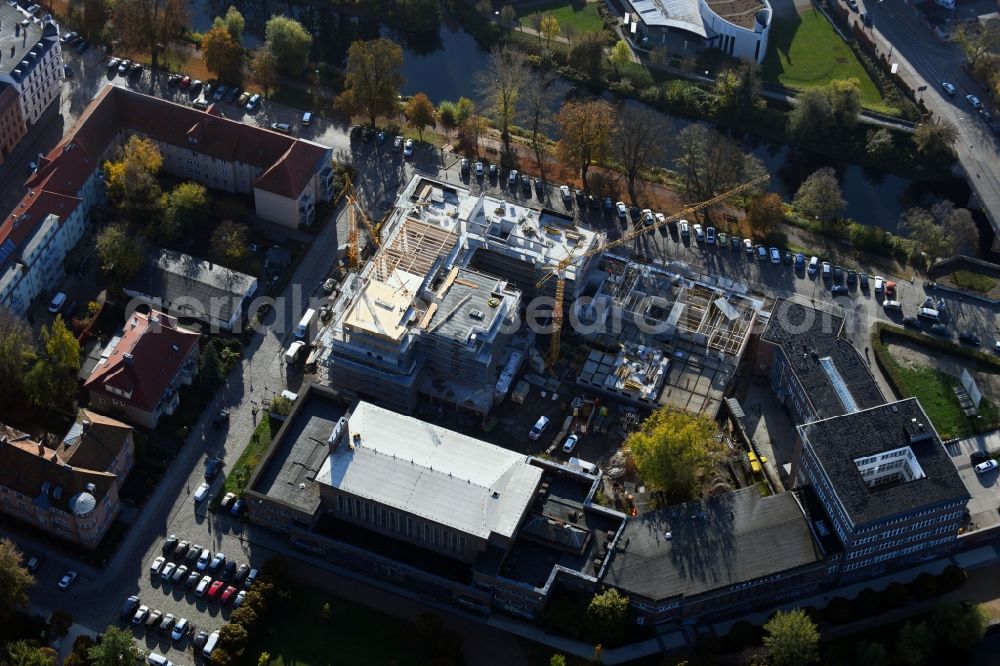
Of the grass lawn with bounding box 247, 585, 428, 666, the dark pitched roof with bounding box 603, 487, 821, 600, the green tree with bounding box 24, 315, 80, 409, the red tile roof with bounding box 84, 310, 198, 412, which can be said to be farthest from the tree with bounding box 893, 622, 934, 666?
the green tree with bounding box 24, 315, 80, 409

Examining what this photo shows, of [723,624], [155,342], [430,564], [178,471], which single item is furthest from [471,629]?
[155,342]

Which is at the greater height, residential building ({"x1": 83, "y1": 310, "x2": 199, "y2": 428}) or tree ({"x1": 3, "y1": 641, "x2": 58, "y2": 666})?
residential building ({"x1": 83, "y1": 310, "x2": 199, "y2": 428})

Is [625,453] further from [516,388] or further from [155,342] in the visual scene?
[155,342]

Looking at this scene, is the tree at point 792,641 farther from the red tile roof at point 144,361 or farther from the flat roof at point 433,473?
the red tile roof at point 144,361

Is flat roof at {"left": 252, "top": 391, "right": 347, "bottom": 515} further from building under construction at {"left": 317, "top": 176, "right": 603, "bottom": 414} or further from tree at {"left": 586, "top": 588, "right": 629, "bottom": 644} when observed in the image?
tree at {"left": 586, "top": 588, "right": 629, "bottom": 644}

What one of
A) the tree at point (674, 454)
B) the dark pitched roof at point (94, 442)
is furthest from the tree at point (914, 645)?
Result: the dark pitched roof at point (94, 442)

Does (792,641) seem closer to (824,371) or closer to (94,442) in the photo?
(824,371)
